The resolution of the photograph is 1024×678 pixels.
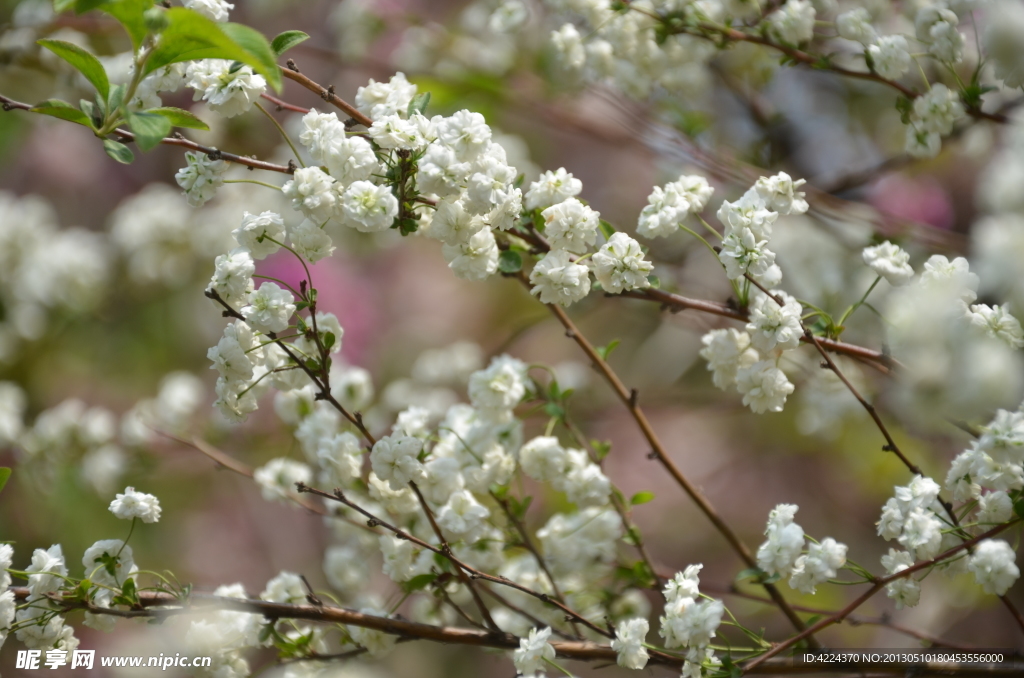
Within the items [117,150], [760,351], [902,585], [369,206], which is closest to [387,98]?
[369,206]

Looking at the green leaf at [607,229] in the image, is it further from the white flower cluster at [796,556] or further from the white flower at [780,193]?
the white flower cluster at [796,556]

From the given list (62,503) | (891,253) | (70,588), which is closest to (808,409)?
(891,253)

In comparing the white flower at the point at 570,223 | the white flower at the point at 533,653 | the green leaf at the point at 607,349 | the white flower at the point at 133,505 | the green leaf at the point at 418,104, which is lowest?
the white flower at the point at 533,653

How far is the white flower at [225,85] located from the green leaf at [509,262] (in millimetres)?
281

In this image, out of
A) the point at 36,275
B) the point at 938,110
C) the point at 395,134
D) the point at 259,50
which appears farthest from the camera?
the point at 36,275

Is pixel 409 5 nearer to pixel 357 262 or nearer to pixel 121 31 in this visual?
pixel 357 262

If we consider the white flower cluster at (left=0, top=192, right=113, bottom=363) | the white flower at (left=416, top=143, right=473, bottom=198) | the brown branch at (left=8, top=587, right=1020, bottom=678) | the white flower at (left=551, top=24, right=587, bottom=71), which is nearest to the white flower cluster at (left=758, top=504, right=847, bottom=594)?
the brown branch at (left=8, top=587, right=1020, bottom=678)

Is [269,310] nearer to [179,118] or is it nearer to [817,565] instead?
[179,118]

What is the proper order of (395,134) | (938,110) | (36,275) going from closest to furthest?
1. (395,134)
2. (938,110)
3. (36,275)

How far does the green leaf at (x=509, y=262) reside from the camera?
75 centimetres

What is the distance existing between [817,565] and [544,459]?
33 cm

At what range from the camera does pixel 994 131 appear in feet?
4.76

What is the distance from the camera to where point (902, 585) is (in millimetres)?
701

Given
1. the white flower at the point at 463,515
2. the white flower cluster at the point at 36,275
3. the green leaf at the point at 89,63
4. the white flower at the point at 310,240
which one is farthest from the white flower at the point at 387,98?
the white flower cluster at the point at 36,275
